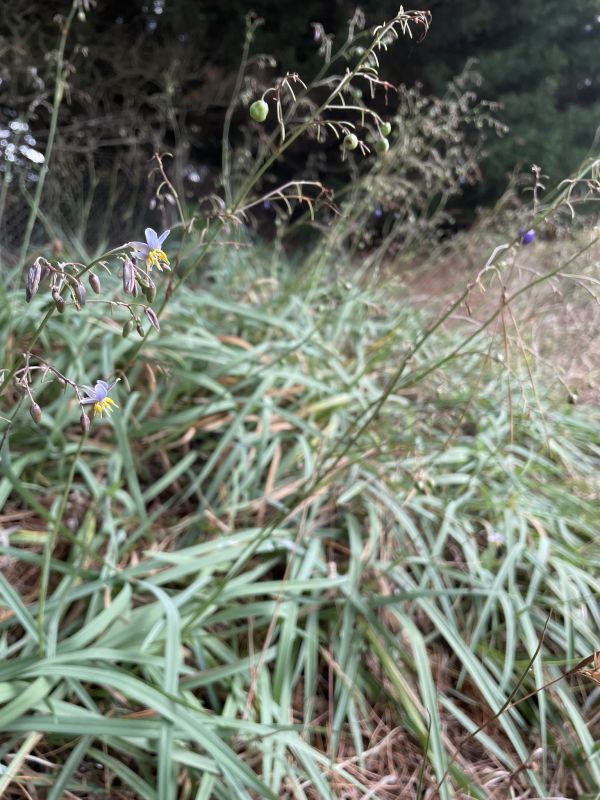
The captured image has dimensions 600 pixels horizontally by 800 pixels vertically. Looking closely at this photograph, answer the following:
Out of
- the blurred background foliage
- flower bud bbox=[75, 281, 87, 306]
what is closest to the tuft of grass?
flower bud bbox=[75, 281, 87, 306]

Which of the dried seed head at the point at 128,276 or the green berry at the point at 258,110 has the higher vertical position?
the green berry at the point at 258,110

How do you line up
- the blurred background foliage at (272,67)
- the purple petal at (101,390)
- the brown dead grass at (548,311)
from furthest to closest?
1. the blurred background foliage at (272,67)
2. the brown dead grass at (548,311)
3. the purple petal at (101,390)

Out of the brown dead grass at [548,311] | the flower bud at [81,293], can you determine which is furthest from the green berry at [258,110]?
the brown dead grass at [548,311]

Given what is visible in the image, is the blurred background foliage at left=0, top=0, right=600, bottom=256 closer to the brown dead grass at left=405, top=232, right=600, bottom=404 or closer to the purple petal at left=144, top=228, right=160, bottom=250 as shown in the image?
the brown dead grass at left=405, top=232, right=600, bottom=404

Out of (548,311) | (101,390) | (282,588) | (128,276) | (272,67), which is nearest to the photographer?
(128,276)

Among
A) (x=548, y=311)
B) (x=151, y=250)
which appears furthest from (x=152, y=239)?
(x=548, y=311)

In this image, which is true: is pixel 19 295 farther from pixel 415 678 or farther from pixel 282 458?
pixel 415 678

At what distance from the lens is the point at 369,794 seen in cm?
111

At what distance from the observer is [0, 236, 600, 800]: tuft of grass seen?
1078mm

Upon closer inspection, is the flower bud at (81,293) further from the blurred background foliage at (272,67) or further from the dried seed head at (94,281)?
the blurred background foliage at (272,67)

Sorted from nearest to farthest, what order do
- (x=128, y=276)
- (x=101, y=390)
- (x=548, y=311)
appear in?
(x=128, y=276)
(x=101, y=390)
(x=548, y=311)

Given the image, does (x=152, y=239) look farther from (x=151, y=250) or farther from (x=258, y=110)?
(x=258, y=110)

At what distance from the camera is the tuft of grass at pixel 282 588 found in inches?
42.4

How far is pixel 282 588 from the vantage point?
134cm
